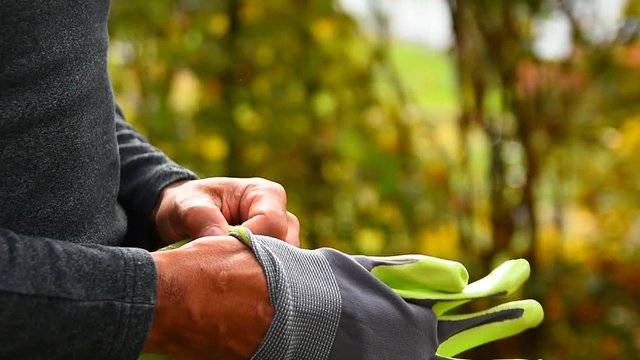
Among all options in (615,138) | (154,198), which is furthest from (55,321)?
(615,138)

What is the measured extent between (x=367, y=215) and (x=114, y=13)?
0.75 meters

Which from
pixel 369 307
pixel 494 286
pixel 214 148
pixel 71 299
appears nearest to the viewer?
pixel 71 299

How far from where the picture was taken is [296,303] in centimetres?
83

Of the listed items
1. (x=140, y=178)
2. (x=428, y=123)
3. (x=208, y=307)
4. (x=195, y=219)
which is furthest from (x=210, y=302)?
(x=428, y=123)

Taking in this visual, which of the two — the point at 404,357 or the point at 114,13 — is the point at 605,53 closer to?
the point at 114,13

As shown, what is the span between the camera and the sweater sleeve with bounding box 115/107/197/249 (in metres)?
1.13

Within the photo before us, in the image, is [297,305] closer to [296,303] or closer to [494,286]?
[296,303]

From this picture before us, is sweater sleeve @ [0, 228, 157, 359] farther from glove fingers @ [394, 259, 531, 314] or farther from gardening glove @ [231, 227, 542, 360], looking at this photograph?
glove fingers @ [394, 259, 531, 314]

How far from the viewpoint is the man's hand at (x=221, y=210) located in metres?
0.99

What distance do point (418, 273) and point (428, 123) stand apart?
66.3 inches

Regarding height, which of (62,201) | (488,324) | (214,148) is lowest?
(214,148)

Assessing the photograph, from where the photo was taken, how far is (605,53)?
8.25ft

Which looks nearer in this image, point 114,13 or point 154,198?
point 154,198

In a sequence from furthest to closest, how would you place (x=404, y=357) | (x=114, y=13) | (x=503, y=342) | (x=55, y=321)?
1. (x=503, y=342)
2. (x=114, y=13)
3. (x=404, y=357)
4. (x=55, y=321)
